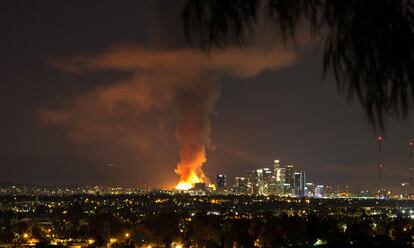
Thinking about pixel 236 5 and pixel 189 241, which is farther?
pixel 189 241

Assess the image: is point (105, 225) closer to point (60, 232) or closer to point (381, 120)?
point (60, 232)

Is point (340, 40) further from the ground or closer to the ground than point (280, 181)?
closer to the ground

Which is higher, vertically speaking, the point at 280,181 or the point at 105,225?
the point at 280,181

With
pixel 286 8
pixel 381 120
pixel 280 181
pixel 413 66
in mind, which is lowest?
pixel 381 120

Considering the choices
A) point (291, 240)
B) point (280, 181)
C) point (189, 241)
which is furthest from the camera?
point (280, 181)

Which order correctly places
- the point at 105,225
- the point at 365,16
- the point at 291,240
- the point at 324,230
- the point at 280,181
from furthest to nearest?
the point at 280,181, the point at 105,225, the point at 324,230, the point at 291,240, the point at 365,16

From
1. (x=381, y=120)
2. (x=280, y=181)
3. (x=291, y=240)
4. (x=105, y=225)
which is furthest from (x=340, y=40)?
(x=280, y=181)

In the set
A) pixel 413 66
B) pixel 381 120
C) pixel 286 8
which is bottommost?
pixel 381 120

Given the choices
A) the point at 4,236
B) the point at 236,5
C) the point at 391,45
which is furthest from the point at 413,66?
the point at 4,236

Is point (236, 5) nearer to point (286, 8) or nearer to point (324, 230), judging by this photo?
point (286, 8)
